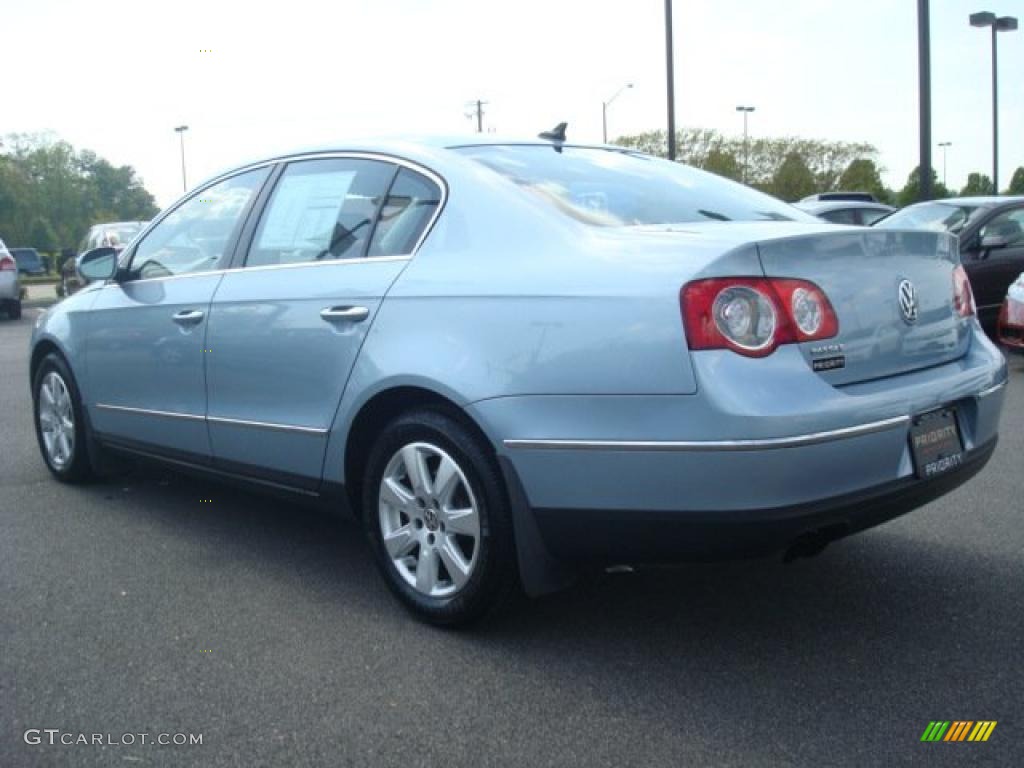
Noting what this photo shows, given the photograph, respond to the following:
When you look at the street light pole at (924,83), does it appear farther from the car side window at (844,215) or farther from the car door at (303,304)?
the car door at (303,304)

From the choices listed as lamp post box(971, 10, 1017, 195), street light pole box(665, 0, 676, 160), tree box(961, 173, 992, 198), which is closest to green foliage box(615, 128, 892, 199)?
tree box(961, 173, 992, 198)

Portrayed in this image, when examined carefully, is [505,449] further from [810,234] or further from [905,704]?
[905,704]

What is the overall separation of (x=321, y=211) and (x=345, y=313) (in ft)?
1.92

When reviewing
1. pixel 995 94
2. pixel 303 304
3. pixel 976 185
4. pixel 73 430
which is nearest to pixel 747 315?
pixel 303 304

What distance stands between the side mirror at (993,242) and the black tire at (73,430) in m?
8.57

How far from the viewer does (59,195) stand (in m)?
95.4

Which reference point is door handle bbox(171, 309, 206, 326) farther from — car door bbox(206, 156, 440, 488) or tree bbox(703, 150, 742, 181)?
tree bbox(703, 150, 742, 181)

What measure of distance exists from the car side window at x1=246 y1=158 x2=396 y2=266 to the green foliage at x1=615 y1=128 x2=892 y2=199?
51.5 metres

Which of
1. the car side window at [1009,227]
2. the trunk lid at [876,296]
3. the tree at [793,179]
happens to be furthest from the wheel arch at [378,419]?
the tree at [793,179]

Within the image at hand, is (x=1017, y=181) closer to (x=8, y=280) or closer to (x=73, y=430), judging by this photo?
(x=8, y=280)

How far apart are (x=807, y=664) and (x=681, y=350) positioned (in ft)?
3.37

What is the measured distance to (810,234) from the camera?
316 centimetres

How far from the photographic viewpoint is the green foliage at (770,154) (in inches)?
2174

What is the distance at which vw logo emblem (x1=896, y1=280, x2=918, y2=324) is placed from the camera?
332 cm
